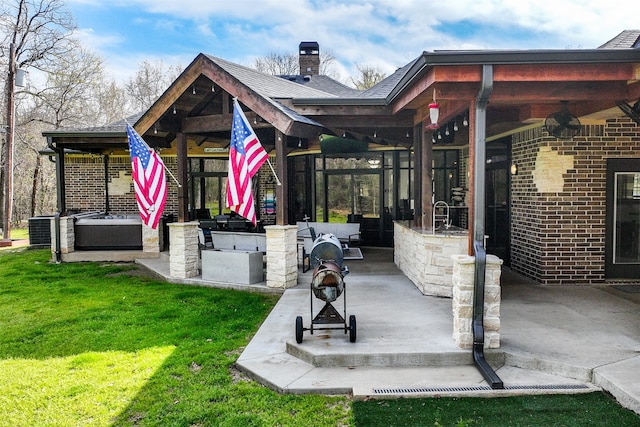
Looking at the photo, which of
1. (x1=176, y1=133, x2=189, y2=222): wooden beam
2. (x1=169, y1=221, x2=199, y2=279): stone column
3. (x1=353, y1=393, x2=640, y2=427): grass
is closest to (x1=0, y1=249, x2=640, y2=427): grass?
(x1=353, y1=393, x2=640, y2=427): grass

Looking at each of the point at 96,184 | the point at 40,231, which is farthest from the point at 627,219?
the point at 40,231

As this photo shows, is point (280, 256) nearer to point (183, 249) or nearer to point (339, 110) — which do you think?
point (183, 249)

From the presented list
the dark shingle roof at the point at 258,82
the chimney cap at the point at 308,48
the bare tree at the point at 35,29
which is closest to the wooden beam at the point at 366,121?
the dark shingle roof at the point at 258,82

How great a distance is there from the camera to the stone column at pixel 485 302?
404 centimetres

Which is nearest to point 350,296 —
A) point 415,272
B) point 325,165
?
point 415,272

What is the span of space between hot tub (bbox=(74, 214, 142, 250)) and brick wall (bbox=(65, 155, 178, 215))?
2.23 m

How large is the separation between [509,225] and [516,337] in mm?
3975

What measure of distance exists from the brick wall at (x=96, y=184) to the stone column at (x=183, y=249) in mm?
5098

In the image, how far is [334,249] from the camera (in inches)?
198

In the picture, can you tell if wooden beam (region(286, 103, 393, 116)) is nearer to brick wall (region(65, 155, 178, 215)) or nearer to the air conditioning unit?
brick wall (region(65, 155, 178, 215))

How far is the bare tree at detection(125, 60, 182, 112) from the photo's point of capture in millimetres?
29469

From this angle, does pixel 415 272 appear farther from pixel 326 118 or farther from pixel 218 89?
pixel 218 89

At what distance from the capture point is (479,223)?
4.14 m

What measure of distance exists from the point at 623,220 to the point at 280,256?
507 cm
